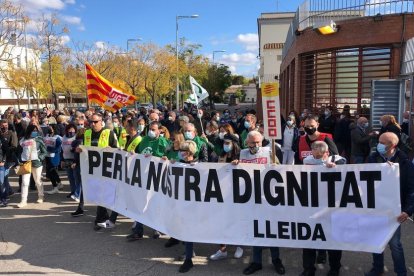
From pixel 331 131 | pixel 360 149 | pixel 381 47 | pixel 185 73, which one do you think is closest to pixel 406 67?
pixel 381 47

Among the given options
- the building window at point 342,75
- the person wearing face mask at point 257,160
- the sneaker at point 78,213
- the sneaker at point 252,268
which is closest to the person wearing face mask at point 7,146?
the sneaker at point 78,213

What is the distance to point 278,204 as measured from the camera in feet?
16.6

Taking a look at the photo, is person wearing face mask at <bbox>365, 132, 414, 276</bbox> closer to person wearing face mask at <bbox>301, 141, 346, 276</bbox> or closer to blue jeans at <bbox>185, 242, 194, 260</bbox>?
person wearing face mask at <bbox>301, 141, 346, 276</bbox>

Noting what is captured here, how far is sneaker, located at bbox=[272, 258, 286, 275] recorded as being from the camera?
5.10 metres

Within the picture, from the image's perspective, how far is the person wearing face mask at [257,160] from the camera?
5156 mm

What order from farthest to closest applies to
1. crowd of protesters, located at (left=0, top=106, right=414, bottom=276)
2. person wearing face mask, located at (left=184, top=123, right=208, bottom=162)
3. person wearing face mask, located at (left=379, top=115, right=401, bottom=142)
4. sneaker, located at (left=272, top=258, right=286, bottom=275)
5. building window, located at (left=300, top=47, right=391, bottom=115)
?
building window, located at (left=300, top=47, right=391, bottom=115)
person wearing face mask, located at (left=379, top=115, right=401, bottom=142)
person wearing face mask, located at (left=184, top=123, right=208, bottom=162)
sneaker, located at (left=272, top=258, right=286, bottom=275)
crowd of protesters, located at (left=0, top=106, right=414, bottom=276)

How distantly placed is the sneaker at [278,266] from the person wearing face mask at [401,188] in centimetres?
99

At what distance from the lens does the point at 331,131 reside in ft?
39.2

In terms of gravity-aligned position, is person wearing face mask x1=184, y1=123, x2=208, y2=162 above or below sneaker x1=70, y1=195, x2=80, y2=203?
above

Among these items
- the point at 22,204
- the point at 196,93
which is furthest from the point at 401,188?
the point at 196,93

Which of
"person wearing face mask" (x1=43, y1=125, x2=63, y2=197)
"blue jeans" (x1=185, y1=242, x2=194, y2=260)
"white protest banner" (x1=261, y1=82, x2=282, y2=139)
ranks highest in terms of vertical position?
"white protest banner" (x1=261, y1=82, x2=282, y2=139)

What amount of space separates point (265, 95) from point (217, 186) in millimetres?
1305

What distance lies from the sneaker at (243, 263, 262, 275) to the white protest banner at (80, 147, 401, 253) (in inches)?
11.5

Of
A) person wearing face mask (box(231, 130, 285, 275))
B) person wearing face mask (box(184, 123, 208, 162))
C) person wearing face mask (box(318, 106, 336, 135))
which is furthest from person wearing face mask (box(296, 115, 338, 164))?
person wearing face mask (box(318, 106, 336, 135))
